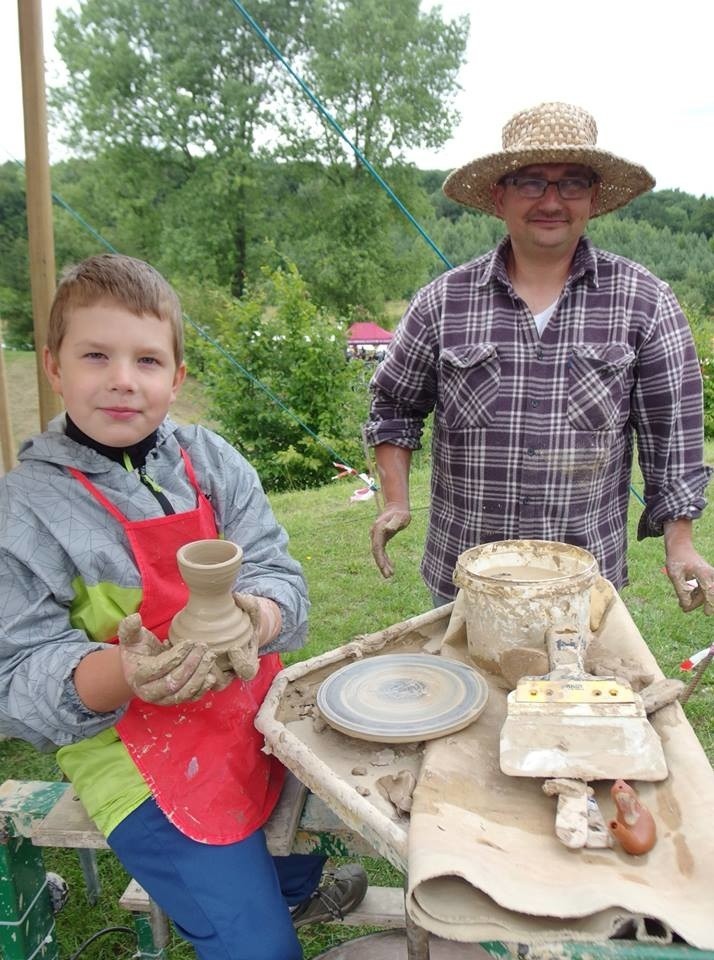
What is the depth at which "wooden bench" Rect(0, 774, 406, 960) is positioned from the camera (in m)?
1.74

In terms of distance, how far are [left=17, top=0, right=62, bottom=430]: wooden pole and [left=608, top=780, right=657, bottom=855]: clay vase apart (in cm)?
233

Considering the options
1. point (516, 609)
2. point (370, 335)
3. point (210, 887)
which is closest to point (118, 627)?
point (210, 887)

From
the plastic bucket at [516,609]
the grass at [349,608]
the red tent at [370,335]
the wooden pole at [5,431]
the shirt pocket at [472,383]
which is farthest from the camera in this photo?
the red tent at [370,335]

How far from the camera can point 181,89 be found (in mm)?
27125

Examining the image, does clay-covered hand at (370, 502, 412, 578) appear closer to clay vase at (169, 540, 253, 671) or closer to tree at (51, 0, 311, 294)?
clay vase at (169, 540, 253, 671)

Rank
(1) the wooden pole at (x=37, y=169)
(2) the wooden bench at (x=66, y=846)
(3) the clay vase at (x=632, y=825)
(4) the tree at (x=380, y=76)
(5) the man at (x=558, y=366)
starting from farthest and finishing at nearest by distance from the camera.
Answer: (4) the tree at (x=380, y=76) < (1) the wooden pole at (x=37, y=169) < (5) the man at (x=558, y=366) < (2) the wooden bench at (x=66, y=846) < (3) the clay vase at (x=632, y=825)

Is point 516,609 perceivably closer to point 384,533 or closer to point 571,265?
point 384,533

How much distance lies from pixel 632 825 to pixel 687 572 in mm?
1076

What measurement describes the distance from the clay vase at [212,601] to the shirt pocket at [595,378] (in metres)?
1.29

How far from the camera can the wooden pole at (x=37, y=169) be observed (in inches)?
108

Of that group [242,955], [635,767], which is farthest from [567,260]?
[242,955]

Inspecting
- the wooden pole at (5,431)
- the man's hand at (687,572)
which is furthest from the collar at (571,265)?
the wooden pole at (5,431)

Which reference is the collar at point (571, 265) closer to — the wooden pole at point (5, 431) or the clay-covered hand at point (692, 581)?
the clay-covered hand at point (692, 581)

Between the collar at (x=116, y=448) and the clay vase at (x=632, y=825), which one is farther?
the collar at (x=116, y=448)
